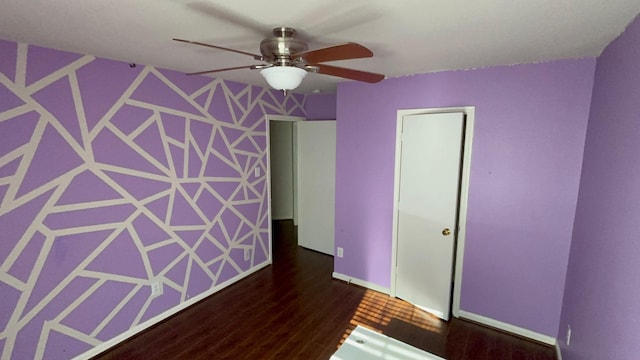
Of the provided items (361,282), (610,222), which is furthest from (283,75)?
(361,282)

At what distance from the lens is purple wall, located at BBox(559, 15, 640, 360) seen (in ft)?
4.00

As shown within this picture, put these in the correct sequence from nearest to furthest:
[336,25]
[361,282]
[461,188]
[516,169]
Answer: [336,25] → [516,169] → [461,188] → [361,282]

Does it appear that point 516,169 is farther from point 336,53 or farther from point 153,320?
point 153,320

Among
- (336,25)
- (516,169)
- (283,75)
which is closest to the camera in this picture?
(283,75)

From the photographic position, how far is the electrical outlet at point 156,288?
8.71ft

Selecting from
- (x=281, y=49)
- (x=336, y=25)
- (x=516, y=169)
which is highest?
(x=336, y=25)

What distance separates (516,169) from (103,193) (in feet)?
10.9

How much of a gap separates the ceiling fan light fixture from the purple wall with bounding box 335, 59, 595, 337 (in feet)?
5.86

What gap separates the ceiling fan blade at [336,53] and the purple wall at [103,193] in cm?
174

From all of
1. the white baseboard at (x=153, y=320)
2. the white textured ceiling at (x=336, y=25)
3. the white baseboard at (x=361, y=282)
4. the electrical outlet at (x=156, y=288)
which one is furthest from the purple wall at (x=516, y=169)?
the electrical outlet at (x=156, y=288)

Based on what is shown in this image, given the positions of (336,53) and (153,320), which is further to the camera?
(153,320)

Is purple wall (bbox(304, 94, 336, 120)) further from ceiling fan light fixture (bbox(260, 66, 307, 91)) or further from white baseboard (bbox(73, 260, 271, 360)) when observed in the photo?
ceiling fan light fixture (bbox(260, 66, 307, 91))

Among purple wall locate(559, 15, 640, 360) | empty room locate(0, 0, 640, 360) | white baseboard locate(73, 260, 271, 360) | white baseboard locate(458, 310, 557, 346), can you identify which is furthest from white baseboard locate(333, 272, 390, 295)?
purple wall locate(559, 15, 640, 360)

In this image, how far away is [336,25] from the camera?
152cm
